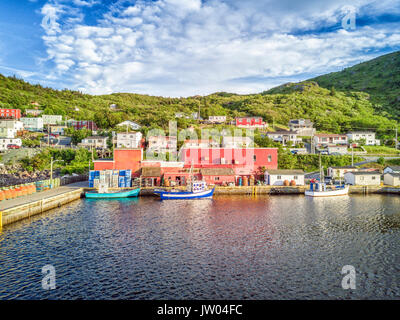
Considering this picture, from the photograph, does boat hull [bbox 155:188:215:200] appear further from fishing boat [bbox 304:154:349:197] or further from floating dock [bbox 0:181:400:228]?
fishing boat [bbox 304:154:349:197]

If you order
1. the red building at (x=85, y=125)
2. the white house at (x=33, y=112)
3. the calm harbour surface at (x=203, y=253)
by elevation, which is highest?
the white house at (x=33, y=112)

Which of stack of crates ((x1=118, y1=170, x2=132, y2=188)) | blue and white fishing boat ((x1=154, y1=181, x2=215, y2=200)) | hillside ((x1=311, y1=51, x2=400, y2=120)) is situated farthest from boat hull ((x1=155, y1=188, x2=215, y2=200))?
hillside ((x1=311, y1=51, x2=400, y2=120))

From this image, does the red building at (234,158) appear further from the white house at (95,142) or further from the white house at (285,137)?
the white house at (95,142)

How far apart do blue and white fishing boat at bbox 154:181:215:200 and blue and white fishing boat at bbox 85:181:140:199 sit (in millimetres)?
3145

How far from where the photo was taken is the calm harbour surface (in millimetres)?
12922

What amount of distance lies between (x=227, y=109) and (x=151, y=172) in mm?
80717

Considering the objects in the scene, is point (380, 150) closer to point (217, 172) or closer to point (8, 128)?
point (217, 172)

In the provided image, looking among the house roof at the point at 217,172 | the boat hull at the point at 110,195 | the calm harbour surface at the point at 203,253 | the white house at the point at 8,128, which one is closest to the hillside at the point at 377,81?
the house roof at the point at 217,172

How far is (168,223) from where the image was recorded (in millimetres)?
23781

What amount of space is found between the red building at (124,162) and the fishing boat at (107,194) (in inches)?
180

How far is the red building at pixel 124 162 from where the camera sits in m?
39.6

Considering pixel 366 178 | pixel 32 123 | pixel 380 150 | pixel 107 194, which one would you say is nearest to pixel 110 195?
pixel 107 194

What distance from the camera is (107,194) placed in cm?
3519
